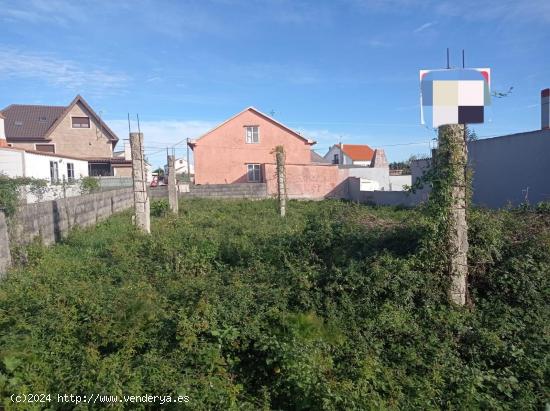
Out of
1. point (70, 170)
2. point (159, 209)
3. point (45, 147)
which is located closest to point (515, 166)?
point (159, 209)

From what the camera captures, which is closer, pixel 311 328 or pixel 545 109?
pixel 311 328

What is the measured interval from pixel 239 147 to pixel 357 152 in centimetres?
3045

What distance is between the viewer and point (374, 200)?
21109mm

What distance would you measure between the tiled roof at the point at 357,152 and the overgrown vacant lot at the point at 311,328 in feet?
166

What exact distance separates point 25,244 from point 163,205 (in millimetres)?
8179

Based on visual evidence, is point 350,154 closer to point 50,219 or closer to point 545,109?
point 545,109

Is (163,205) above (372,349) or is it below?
above

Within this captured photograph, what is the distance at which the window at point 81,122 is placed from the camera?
33625 mm

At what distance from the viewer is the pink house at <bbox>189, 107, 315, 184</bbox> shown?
29.9 m

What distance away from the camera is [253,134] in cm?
3058

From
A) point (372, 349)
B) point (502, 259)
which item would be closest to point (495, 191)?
point (502, 259)

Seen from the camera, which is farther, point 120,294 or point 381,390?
point 120,294

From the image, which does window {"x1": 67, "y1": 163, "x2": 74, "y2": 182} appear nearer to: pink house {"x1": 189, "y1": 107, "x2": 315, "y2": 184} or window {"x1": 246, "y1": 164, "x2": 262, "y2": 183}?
pink house {"x1": 189, "y1": 107, "x2": 315, "y2": 184}

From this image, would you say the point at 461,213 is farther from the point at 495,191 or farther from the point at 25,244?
the point at 495,191
